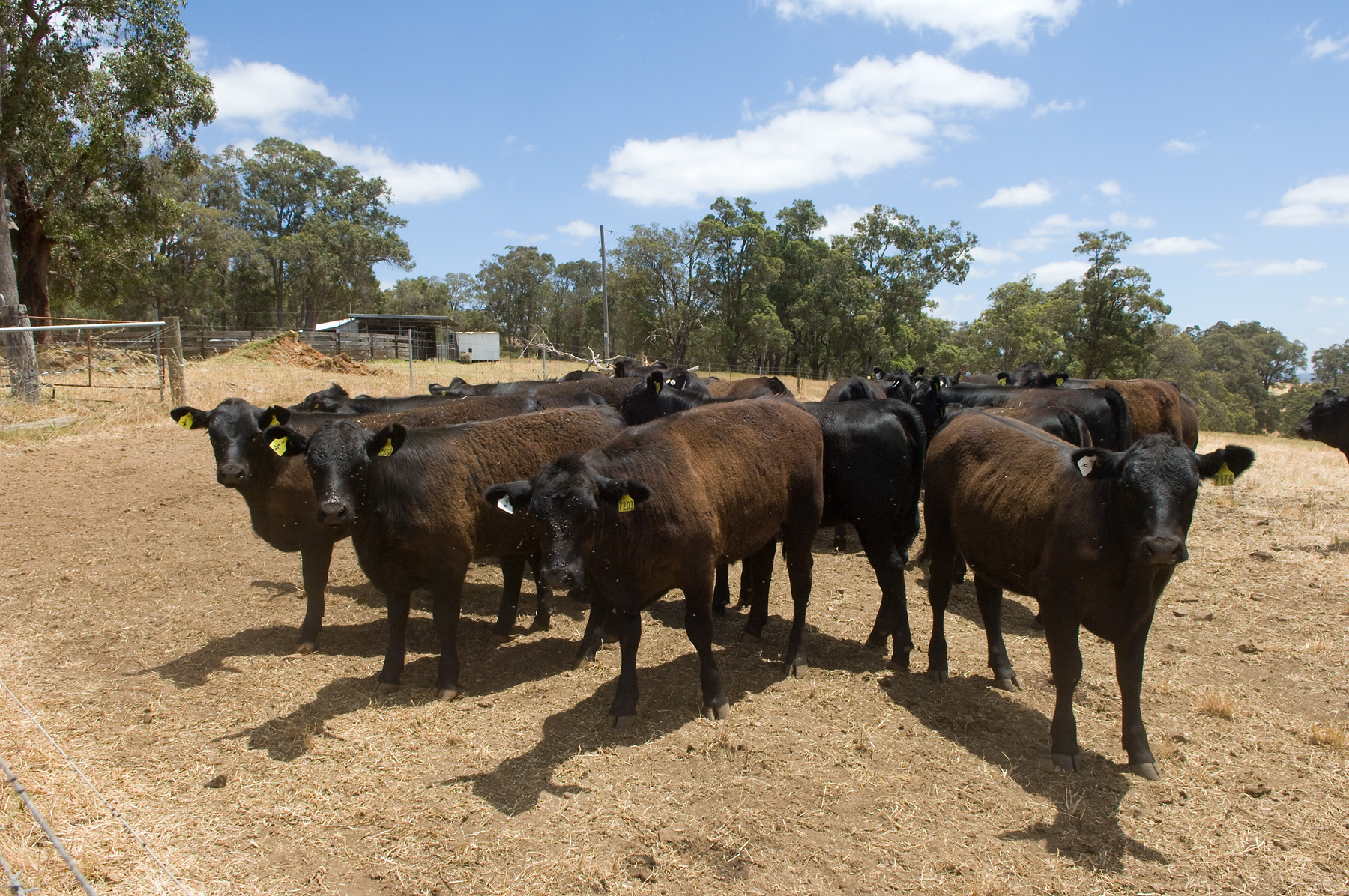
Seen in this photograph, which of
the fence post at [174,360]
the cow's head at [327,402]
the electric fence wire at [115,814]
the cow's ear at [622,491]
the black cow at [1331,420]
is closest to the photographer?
the electric fence wire at [115,814]

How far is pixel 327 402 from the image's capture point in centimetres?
886

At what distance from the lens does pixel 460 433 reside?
6168mm

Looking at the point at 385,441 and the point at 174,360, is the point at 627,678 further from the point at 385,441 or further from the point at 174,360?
the point at 174,360

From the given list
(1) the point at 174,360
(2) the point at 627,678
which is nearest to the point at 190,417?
(2) the point at 627,678

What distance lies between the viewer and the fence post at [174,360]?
1705 centimetres

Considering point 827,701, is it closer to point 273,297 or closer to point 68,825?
point 68,825

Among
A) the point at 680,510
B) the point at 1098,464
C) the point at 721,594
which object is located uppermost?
the point at 1098,464

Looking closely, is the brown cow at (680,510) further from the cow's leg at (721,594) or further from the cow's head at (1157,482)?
the cow's head at (1157,482)

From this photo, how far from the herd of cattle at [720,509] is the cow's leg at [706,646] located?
1 centimetres

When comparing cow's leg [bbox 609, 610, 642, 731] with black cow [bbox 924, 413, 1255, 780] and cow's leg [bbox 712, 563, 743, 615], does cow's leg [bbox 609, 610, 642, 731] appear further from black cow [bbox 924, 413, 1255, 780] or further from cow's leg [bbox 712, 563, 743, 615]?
black cow [bbox 924, 413, 1255, 780]

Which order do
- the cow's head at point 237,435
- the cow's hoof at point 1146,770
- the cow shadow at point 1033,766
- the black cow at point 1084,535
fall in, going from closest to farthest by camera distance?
the cow shadow at point 1033,766 < the black cow at point 1084,535 < the cow's hoof at point 1146,770 < the cow's head at point 237,435

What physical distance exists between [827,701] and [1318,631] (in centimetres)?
505

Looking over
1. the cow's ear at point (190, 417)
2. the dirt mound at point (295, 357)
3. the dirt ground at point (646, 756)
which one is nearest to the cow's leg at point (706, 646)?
the dirt ground at point (646, 756)

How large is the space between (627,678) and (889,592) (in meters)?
2.36
